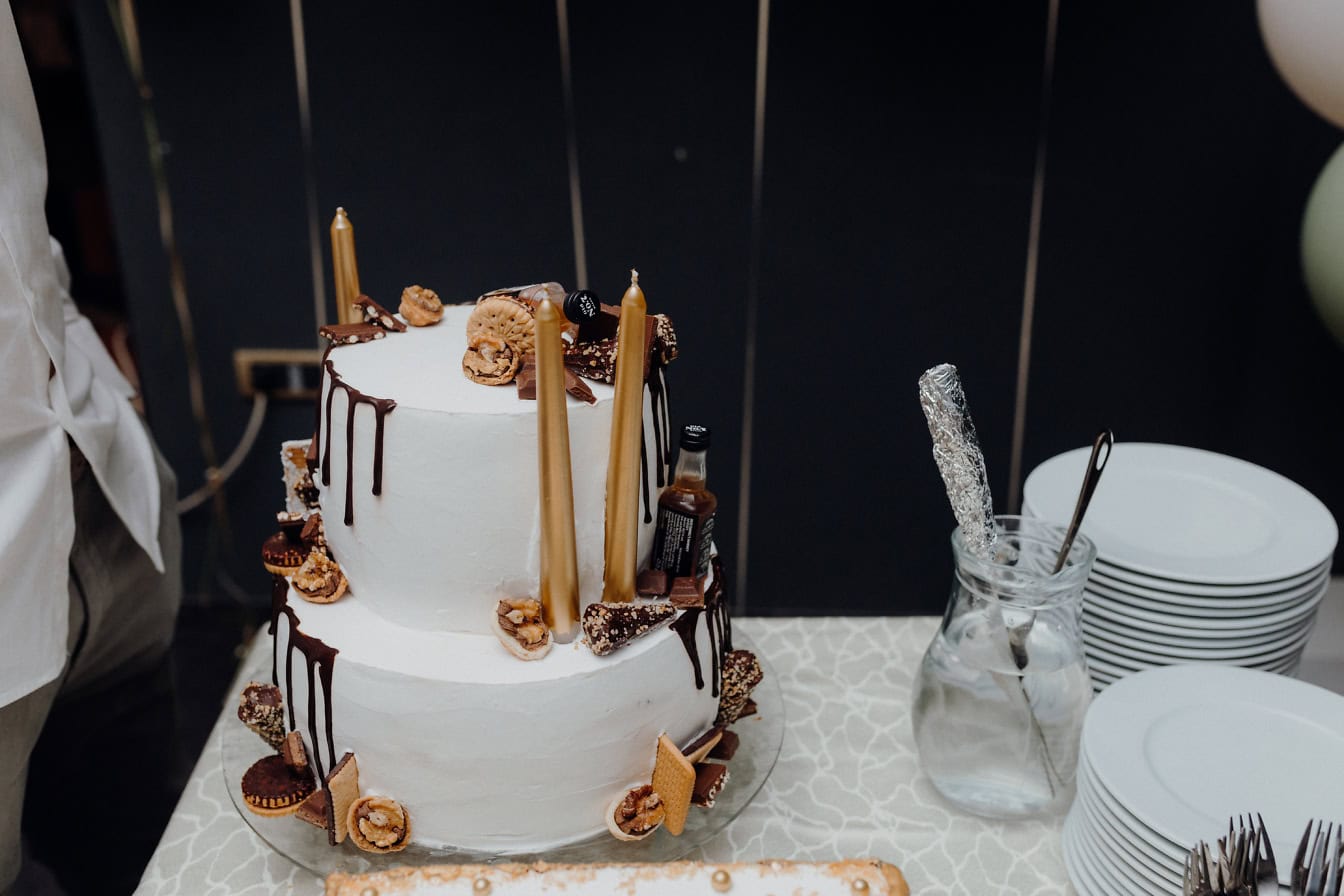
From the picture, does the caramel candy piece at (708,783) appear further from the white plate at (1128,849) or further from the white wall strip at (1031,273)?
the white wall strip at (1031,273)

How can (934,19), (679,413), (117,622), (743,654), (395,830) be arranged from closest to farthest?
(395,830) < (743,654) < (117,622) < (934,19) < (679,413)

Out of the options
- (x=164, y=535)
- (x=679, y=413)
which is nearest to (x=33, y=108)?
(x=164, y=535)

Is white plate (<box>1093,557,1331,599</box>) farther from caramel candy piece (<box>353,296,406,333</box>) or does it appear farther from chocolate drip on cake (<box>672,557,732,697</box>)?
caramel candy piece (<box>353,296,406,333</box>)

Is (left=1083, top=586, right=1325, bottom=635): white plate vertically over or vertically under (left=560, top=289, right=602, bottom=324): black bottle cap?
under

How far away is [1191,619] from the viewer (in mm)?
1154

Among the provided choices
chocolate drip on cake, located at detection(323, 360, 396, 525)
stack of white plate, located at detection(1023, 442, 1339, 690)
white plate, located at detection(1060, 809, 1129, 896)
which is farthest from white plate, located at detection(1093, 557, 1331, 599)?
chocolate drip on cake, located at detection(323, 360, 396, 525)

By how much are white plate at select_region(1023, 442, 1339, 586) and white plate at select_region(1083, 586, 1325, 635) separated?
0.05 metres

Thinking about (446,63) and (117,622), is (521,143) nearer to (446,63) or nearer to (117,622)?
(446,63)

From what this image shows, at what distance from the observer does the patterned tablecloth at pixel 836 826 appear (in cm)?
109

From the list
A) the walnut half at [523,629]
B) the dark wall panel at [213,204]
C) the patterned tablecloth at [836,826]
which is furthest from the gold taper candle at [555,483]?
the dark wall panel at [213,204]

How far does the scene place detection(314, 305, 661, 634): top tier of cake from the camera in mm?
976

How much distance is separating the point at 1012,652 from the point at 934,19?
4.71 feet

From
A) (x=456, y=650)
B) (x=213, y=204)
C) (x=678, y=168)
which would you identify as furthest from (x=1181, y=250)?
(x=213, y=204)

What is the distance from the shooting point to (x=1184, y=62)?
2041mm
